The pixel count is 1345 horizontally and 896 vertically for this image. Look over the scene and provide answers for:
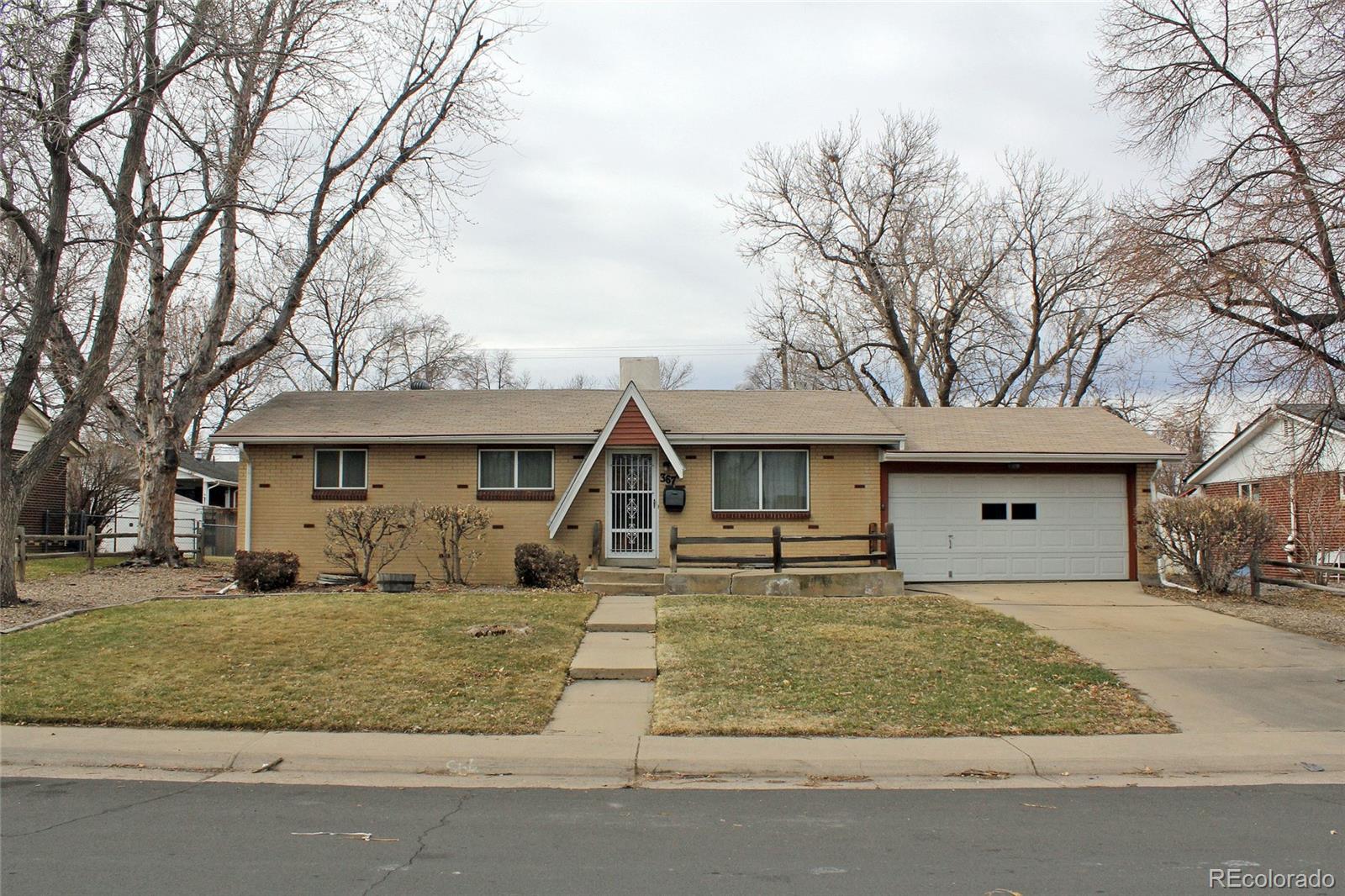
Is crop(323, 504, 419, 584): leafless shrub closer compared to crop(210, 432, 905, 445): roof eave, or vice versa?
crop(323, 504, 419, 584): leafless shrub

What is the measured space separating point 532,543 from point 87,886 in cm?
1230

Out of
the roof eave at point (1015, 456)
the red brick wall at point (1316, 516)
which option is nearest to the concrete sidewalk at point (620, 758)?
the roof eave at point (1015, 456)

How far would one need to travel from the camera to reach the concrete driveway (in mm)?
9438

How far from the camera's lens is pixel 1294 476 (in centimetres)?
1561

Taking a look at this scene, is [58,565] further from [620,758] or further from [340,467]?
[620,758]

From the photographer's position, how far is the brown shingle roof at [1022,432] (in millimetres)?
18875

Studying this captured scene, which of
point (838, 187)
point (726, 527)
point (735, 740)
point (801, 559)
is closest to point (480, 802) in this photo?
point (735, 740)

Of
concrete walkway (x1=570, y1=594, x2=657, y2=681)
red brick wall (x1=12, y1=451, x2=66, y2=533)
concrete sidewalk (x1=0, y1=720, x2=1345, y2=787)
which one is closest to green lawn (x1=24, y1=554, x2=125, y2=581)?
red brick wall (x1=12, y1=451, x2=66, y2=533)

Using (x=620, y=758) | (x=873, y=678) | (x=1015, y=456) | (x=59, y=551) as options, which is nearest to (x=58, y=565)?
(x=59, y=551)

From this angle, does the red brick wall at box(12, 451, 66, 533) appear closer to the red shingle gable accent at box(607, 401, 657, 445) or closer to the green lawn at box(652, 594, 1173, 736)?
the red shingle gable accent at box(607, 401, 657, 445)

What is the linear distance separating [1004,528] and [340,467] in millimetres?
13093

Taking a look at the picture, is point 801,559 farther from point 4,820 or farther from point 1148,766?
point 4,820

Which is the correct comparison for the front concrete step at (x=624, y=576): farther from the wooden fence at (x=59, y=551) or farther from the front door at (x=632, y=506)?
the wooden fence at (x=59, y=551)

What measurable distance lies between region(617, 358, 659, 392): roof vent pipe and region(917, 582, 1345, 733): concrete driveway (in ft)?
26.8
